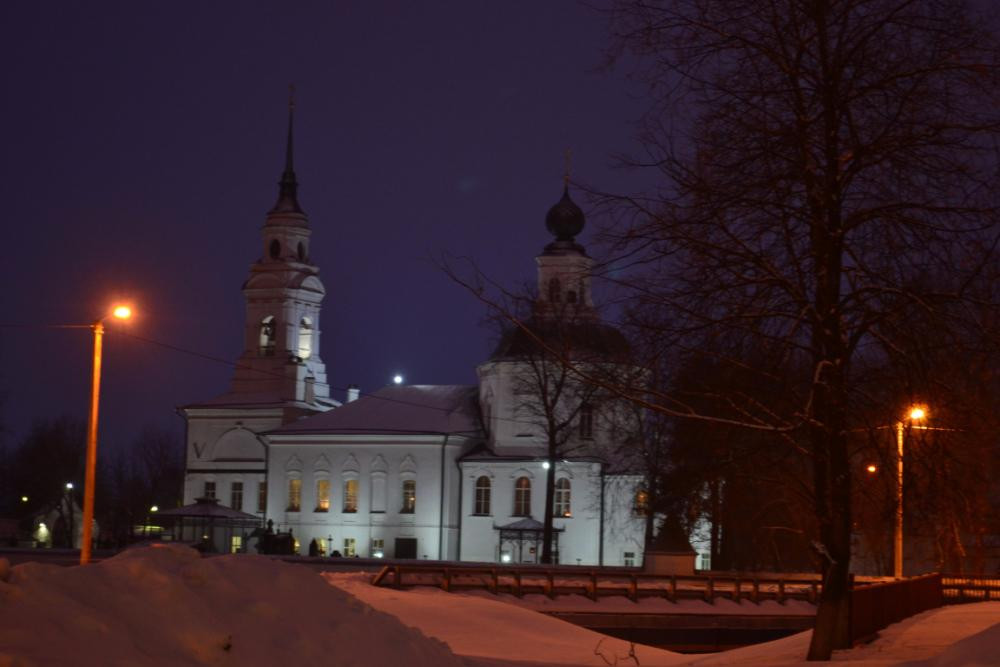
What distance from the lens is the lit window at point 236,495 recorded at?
90375 millimetres

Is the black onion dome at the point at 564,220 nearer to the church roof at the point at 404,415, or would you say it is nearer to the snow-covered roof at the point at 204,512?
the church roof at the point at 404,415

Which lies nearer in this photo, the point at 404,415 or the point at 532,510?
the point at 532,510

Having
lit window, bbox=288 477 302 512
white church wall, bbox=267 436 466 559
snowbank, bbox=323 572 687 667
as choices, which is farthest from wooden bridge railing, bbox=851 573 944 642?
lit window, bbox=288 477 302 512

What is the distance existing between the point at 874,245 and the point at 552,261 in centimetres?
7134

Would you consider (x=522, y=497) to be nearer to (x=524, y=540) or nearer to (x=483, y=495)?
(x=483, y=495)

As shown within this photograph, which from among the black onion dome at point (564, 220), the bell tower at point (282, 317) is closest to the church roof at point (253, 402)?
the bell tower at point (282, 317)

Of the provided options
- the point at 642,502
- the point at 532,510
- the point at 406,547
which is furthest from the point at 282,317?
the point at 642,502

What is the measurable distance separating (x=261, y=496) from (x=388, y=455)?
1038cm

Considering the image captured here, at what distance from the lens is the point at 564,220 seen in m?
87.1

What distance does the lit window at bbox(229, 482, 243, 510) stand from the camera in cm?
9038

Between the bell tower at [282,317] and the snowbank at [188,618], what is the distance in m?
80.0

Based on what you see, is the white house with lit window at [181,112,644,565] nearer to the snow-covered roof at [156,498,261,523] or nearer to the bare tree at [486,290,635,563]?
the bare tree at [486,290,635,563]

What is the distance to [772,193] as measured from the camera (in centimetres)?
1475

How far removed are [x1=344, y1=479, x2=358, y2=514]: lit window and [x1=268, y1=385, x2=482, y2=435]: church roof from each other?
301 cm
